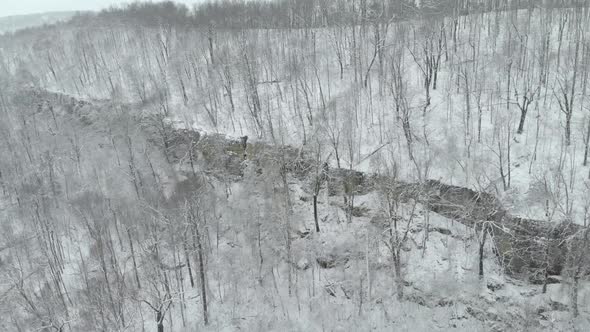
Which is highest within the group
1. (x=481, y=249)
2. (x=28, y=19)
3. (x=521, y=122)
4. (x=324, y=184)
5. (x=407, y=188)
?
(x=28, y=19)

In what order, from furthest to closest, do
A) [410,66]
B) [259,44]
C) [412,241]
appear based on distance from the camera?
[259,44]
[410,66]
[412,241]

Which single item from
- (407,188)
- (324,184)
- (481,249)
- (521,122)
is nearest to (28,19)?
(324,184)

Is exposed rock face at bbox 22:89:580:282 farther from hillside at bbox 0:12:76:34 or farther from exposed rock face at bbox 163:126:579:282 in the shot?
hillside at bbox 0:12:76:34

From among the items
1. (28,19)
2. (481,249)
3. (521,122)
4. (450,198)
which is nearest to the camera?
(481,249)

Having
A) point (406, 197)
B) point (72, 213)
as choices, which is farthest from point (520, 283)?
point (72, 213)

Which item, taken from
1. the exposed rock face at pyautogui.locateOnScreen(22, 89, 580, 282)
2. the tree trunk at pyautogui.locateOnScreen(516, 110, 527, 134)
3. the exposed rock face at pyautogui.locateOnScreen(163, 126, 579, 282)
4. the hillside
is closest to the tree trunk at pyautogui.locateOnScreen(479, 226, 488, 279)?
the exposed rock face at pyautogui.locateOnScreen(163, 126, 579, 282)

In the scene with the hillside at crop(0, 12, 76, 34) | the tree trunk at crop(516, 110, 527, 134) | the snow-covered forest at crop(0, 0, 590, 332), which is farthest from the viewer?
the hillside at crop(0, 12, 76, 34)

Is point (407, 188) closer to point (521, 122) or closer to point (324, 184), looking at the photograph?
point (324, 184)

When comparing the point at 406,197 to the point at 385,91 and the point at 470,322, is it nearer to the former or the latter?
the point at 470,322

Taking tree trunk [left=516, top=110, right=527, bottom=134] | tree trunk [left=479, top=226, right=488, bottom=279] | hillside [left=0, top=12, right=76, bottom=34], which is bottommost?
tree trunk [left=479, top=226, right=488, bottom=279]
